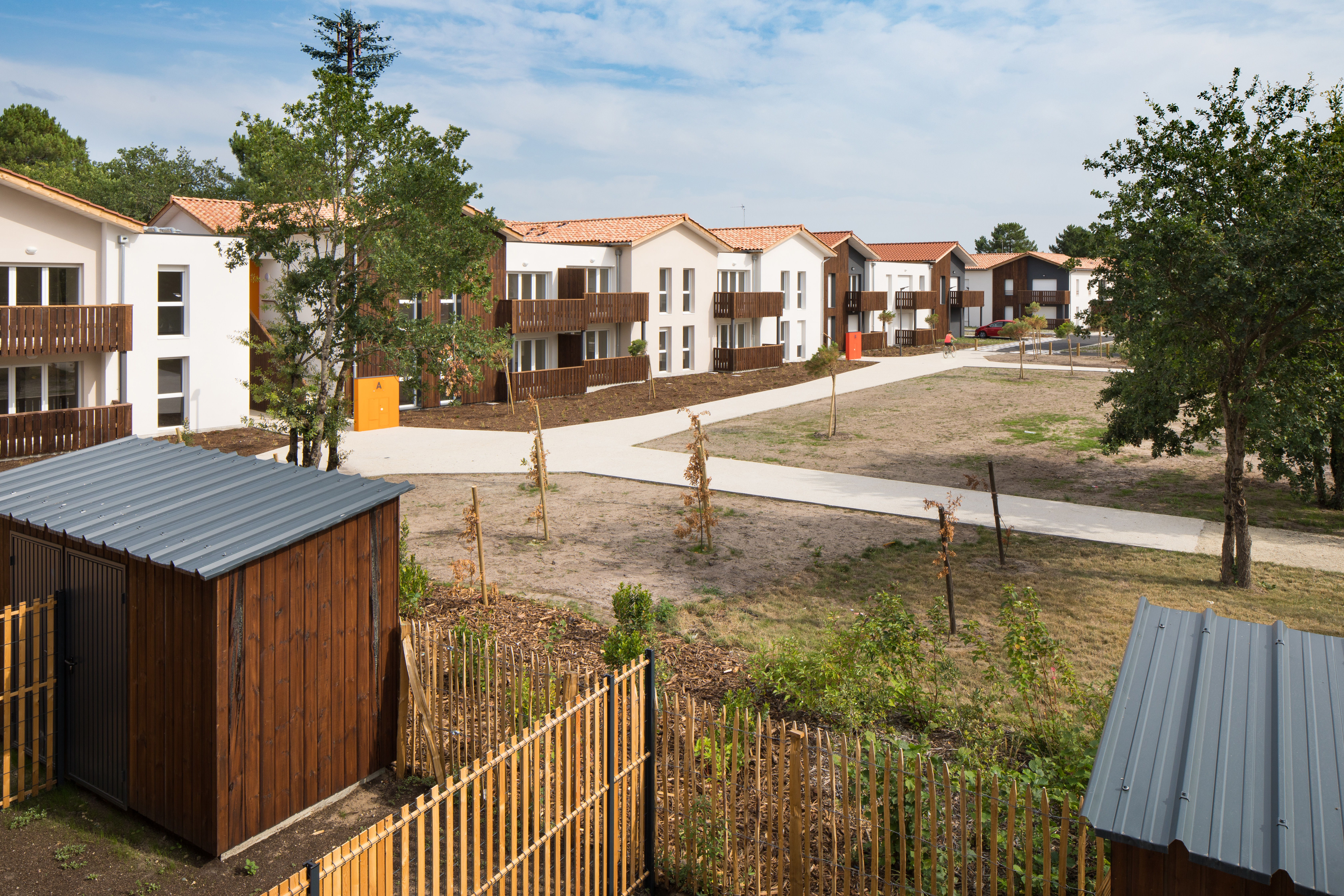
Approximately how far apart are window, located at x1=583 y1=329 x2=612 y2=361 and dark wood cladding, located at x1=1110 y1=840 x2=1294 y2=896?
36215 mm

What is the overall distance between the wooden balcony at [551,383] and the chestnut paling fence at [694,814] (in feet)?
89.6

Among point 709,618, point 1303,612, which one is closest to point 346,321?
point 709,618

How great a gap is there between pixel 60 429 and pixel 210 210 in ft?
37.1

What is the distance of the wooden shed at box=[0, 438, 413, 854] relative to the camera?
6.99 m

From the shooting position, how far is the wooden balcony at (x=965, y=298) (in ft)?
234

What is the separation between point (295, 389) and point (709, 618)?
9.65 meters

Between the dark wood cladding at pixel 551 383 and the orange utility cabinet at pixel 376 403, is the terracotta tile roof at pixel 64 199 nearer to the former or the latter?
the orange utility cabinet at pixel 376 403

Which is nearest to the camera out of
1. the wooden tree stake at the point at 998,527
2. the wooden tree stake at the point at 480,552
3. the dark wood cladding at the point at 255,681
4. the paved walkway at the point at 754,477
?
the dark wood cladding at the point at 255,681

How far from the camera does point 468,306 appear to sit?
112ft

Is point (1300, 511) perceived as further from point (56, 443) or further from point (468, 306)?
point (56, 443)

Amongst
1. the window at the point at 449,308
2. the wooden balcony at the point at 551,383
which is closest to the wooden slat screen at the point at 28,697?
the window at the point at 449,308

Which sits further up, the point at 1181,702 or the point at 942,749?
the point at 1181,702

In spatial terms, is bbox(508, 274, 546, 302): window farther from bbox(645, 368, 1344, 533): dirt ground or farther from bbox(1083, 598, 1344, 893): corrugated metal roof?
bbox(1083, 598, 1344, 893): corrugated metal roof

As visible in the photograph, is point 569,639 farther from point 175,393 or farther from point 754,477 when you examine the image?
point 175,393
